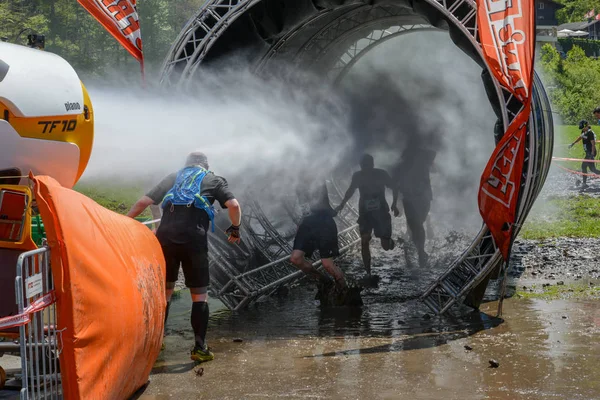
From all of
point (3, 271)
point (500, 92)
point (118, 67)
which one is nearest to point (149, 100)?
point (500, 92)

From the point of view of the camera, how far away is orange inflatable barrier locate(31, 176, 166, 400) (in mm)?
4762

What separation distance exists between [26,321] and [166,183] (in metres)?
2.94

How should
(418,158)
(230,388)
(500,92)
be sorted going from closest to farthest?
(230,388)
(500,92)
(418,158)

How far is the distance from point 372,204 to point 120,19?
439 cm

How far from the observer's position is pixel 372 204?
1236cm

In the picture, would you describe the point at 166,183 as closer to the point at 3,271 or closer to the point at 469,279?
the point at 3,271

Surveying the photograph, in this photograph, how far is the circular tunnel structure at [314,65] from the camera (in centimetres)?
906

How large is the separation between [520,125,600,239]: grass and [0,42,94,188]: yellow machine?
9.97 m

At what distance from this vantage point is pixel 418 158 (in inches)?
545

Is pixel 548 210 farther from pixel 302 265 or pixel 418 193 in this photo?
pixel 302 265

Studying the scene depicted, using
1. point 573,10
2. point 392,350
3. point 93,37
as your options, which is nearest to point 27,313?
point 392,350

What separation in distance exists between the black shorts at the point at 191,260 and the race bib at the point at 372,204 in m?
5.28

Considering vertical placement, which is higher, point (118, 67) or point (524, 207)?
point (118, 67)

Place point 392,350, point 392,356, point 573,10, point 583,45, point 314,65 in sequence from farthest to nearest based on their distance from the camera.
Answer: point 573,10 → point 583,45 → point 314,65 → point 392,350 → point 392,356
